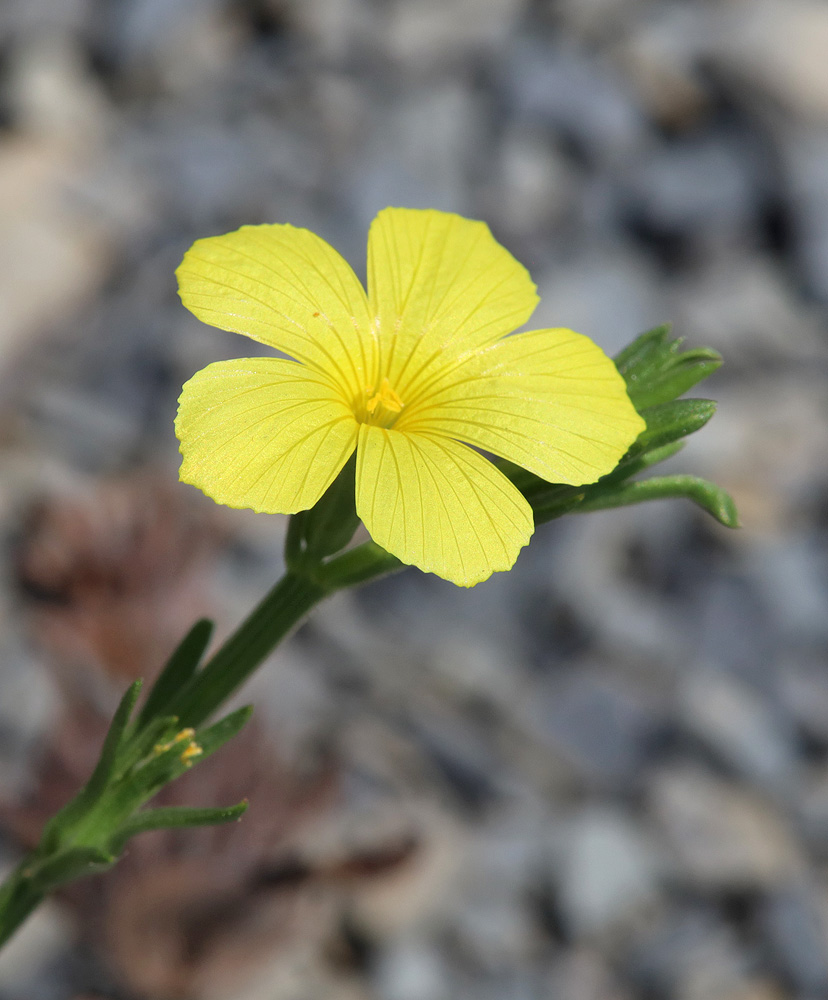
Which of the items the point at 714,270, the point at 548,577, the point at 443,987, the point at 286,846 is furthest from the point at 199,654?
the point at 714,270

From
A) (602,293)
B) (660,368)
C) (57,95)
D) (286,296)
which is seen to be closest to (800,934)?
(660,368)

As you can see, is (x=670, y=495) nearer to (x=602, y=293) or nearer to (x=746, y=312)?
(x=602, y=293)

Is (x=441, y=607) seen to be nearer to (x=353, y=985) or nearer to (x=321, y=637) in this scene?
(x=321, y=637)

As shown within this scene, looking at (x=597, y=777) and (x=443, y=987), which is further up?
(x=597, y=777)

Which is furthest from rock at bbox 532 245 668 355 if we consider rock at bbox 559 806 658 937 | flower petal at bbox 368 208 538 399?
flower petal at bbox 368 208 538 399

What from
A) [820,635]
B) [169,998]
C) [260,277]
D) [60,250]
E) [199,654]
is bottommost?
[169,998]

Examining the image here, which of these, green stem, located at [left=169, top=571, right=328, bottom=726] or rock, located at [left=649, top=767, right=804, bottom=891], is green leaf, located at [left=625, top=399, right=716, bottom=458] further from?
rock, located at [left=649, top=767, right=804, bottom=891]

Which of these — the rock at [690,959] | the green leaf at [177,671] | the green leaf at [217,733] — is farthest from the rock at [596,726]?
the green leaf at [217,733]
